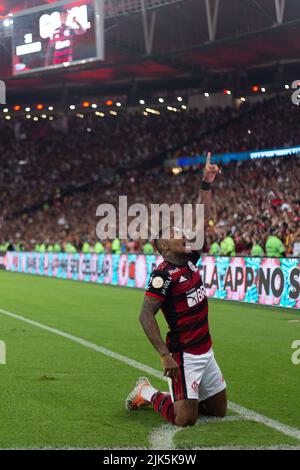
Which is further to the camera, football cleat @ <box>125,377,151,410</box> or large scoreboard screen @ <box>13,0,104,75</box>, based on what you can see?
large scoreboard screen @ <box>13,0,104,75</box>

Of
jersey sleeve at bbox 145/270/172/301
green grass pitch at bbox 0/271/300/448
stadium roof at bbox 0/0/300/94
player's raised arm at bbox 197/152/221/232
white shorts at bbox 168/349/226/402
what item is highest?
stadium roof at bbox 0/0/300/94

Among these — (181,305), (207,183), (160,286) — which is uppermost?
(207,183)

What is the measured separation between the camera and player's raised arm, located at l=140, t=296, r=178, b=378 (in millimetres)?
6297

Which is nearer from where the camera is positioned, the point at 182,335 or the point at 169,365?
→ the point at 169,365

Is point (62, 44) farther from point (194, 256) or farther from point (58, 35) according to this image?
point (194, 256)

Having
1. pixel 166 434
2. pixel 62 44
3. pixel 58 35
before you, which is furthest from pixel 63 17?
pixel 166 434

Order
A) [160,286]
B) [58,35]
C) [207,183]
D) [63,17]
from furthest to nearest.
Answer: [58,35] → [63,17] → [207,183] → [160,286]

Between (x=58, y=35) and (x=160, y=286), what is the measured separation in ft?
81.1

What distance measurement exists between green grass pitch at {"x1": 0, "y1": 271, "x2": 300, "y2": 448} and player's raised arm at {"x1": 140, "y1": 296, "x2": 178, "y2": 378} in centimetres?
49

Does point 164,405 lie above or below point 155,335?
below

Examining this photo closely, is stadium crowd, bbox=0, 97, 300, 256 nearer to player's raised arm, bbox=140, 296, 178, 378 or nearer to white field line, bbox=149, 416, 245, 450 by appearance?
white field line, bbox=149, 416, 245, 450

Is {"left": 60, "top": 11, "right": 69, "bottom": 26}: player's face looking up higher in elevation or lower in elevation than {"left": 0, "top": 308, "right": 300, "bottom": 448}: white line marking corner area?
higher

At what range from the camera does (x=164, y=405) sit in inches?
261

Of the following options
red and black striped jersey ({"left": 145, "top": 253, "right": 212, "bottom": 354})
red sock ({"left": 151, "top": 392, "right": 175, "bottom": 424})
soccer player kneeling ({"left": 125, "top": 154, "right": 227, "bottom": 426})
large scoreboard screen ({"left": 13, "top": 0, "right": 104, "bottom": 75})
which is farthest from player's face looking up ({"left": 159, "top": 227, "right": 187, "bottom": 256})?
large scoreboard screen ({"left": 13, "top": 0, "right": 104, "bottom": 75})
